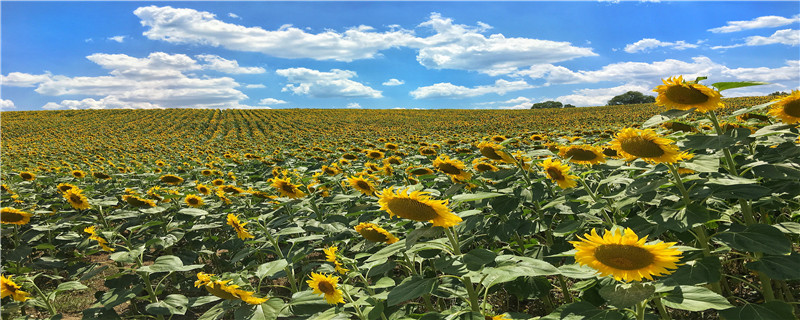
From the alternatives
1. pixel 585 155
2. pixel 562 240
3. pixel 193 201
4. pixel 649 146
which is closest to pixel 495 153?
pixel 585 155

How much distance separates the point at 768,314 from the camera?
1.63 meters

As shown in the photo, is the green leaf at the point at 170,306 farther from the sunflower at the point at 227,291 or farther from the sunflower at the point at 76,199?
the sunflower at the point at 76,199

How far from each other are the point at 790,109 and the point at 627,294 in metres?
1.80

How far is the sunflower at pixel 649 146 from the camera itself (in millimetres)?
2002

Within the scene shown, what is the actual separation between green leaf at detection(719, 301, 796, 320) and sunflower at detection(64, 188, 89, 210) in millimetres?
5489

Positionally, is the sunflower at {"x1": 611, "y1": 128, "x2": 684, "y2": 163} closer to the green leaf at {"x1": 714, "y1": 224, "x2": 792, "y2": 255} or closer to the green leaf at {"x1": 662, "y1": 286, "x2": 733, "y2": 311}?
the green leaf at {"x1": 714, "y1": 224, "x2": 792, "y2": 255}

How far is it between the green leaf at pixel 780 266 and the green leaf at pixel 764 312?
0.36ft

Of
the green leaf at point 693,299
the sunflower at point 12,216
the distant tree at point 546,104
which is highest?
the distant tree at point 546,104

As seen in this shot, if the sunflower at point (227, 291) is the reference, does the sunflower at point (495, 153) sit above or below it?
above

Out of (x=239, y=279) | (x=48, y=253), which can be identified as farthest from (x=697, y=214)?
(x=48, y=253)

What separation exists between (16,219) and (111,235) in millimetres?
1472

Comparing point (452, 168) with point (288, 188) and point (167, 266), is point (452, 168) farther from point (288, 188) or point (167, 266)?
point (167, 266)

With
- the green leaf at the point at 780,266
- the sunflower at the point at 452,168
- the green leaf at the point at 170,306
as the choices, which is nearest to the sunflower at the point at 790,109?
the green leaf at the point at 780,266

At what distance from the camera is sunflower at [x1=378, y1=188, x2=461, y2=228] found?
1763 mm
